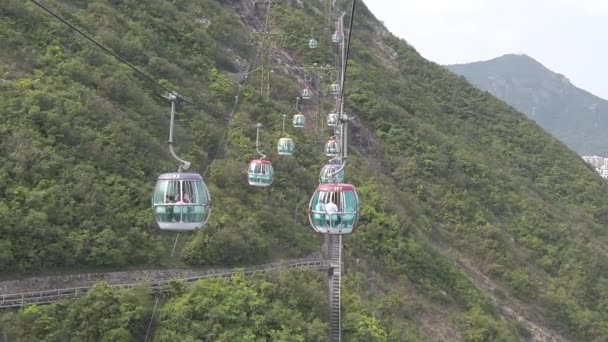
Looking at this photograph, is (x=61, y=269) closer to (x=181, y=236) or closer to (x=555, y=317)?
(x=181, y=236)

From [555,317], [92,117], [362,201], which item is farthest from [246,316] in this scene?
[555,317]

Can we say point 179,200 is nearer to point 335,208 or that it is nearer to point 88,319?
point 335,208

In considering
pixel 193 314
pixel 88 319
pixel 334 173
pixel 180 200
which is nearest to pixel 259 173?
pixel 193 314

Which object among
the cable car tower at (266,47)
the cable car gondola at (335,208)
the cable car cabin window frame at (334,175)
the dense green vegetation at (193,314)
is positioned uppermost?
the cable car tower at (266,47)

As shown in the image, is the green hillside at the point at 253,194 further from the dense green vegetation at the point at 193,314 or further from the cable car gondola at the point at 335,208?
the cable car gondola at the point at 335,208

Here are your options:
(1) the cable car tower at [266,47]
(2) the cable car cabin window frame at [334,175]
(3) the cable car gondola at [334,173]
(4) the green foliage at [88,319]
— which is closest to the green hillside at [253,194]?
(4) the green foliage at [88,319]

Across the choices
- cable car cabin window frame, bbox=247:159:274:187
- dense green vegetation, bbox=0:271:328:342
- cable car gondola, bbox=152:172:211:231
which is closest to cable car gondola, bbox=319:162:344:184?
cable car gondola, bbox=152:172:211:231
